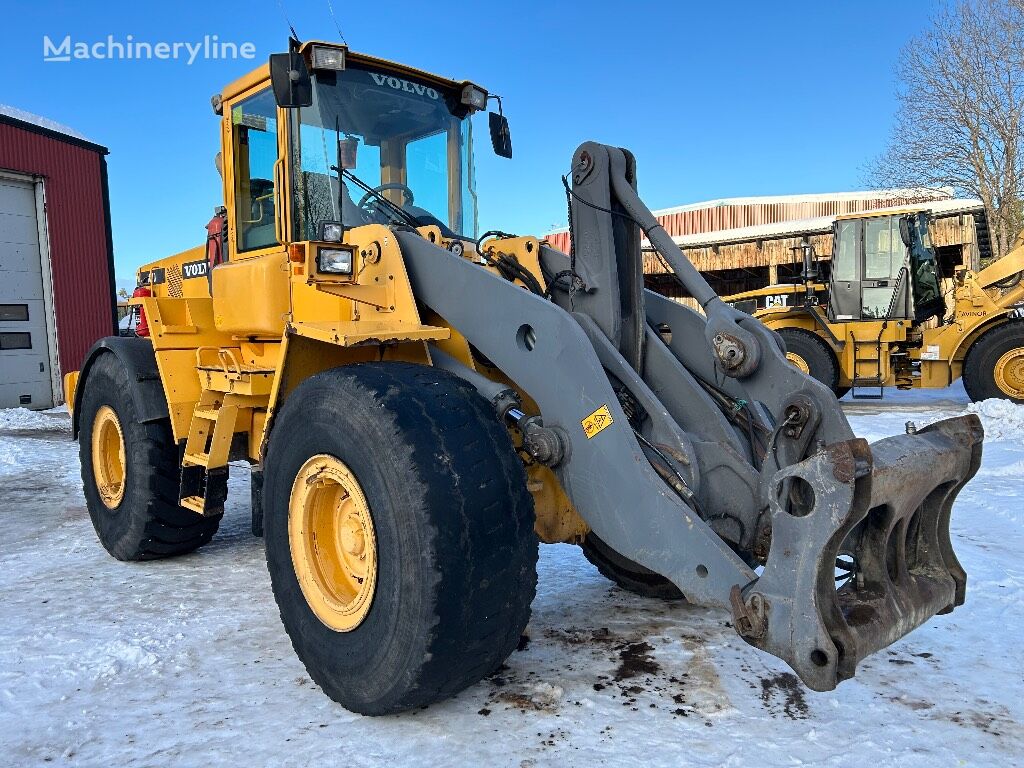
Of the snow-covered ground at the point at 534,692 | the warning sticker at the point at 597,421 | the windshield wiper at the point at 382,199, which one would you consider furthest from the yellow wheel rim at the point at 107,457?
the warning sticker at the point at 597,421

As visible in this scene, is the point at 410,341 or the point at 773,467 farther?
the point at 410,341

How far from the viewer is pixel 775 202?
3484 cm

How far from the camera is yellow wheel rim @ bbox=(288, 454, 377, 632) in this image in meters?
2.93

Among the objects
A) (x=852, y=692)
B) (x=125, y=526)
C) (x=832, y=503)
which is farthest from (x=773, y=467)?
(x=125, y=526)

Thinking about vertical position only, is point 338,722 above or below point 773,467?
below

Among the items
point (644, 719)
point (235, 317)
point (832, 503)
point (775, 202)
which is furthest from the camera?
point (775, 202)

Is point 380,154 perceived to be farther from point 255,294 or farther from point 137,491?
point 137,491

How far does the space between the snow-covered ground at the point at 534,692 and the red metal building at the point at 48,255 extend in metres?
11.2

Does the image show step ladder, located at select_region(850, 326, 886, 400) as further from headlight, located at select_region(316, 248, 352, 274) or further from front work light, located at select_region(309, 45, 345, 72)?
headlight, located at select_region(316, 248, 352, 274)

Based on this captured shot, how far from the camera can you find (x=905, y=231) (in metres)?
12.1

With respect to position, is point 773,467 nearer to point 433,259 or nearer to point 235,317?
point 433,259

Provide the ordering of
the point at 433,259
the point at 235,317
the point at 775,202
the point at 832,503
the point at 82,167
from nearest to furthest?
the point at 832,503
the point at 433,259
the point at 235,317
the point at 82,167
the point at 775,202

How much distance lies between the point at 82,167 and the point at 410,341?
14.5m

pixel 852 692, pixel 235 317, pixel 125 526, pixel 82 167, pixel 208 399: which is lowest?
pixel 852 692
